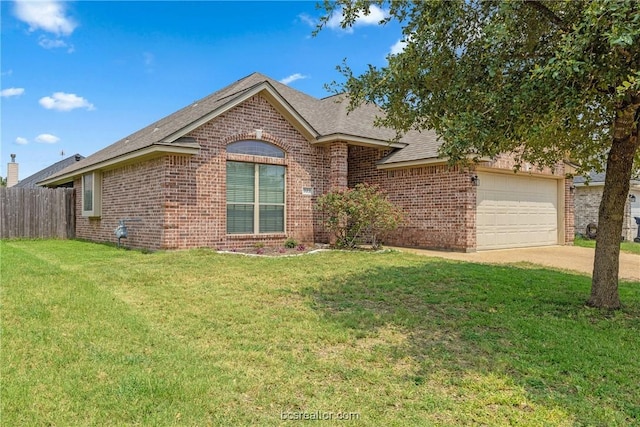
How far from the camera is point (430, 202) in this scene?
13.5 meters

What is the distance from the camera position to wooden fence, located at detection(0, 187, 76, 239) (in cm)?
1733

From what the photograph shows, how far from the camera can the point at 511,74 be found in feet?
19.2

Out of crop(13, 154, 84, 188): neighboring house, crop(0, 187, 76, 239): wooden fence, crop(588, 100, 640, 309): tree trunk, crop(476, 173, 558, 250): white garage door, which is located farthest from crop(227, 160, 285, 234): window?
crop(13, 154, 84, 188): neighboring house

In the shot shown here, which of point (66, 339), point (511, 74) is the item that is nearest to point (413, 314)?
point (511, 74)

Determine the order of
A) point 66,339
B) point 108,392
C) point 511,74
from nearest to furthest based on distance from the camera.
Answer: point 108,392, point 66,339, point 511,74

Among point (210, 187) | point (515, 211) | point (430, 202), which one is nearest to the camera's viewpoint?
point (210, 187)

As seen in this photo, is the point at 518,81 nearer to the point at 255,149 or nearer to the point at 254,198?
the point at 255,149

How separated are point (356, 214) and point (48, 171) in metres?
34.9

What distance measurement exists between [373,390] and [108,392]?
2.03 m

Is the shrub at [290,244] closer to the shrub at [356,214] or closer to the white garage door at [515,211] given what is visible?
the shrub at [356,214]

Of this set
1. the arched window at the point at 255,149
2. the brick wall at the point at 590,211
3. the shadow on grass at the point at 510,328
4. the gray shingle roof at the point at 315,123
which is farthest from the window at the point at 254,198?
the brick wall at the point at 590,211

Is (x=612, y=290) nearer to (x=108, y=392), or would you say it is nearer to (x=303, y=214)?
(x=108, y=392)

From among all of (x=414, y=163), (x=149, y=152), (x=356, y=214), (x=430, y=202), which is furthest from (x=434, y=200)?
(x=149, y=152)

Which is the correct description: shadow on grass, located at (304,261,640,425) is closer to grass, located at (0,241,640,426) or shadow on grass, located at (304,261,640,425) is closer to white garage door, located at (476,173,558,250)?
grass, located at (0,241,640,426)
